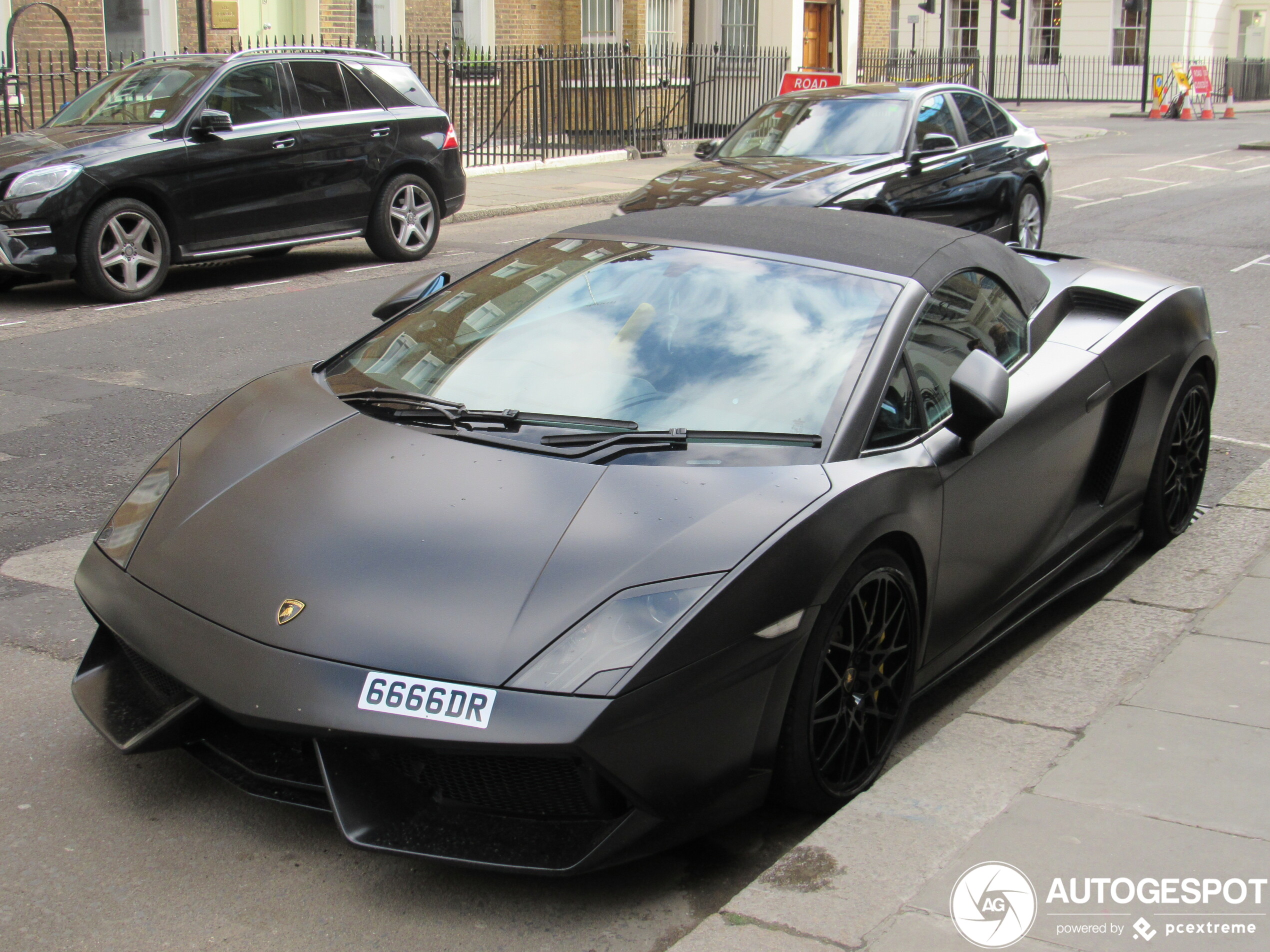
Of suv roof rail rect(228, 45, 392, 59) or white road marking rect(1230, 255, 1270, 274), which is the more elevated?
suv roof rail rect(228, 45, 392, 59)

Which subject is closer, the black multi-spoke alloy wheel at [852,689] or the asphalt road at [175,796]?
the asphalt road at [175,796]

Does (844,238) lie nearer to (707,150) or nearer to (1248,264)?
(707,150)

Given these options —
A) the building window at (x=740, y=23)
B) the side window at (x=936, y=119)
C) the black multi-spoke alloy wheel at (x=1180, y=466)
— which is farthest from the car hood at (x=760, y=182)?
the building window at (x=740, y=23)

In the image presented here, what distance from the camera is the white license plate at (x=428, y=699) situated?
2.71 metres

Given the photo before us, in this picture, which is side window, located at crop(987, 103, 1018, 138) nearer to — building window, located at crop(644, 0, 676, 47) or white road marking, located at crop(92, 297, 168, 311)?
white road marking, located at crop(92, 297, 168, 311)

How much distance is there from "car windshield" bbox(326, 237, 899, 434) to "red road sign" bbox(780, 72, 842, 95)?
52.5ft

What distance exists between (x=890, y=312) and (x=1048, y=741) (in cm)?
123

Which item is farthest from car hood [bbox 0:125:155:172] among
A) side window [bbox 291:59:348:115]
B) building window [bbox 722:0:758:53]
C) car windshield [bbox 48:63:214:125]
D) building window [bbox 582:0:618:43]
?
building window [bbox 722:0:758:53]

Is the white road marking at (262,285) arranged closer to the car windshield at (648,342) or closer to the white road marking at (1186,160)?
the car windshield at (648,342)

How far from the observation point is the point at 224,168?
10.9m

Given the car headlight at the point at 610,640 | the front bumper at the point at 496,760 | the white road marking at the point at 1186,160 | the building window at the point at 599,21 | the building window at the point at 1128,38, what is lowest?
the front bumper at the point at 496,760

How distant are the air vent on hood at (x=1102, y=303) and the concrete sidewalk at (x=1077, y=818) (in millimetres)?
1182

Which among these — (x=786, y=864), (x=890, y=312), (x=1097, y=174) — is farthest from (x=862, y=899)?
(x=1097, y=174)

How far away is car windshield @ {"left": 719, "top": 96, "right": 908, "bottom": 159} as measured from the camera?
437 inches
